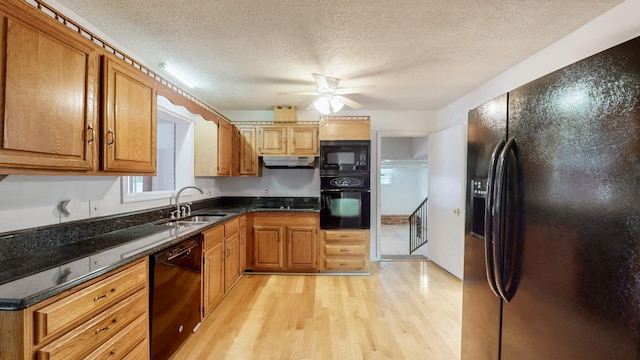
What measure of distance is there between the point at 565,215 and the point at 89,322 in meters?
2.06

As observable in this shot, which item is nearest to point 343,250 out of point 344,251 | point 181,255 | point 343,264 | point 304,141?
point 344,251

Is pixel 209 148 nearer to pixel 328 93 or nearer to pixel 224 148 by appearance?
pixel 224 148

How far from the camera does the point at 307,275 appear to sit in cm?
372

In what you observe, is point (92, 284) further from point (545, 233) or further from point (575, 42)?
point (575, 42)

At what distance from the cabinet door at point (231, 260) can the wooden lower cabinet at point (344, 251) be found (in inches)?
45.0

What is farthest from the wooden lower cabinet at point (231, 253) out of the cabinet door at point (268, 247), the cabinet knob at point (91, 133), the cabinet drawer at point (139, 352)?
the cabinet knob at point (91, 133)

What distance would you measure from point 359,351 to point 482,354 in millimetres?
940

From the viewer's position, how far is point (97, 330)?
1271 mm

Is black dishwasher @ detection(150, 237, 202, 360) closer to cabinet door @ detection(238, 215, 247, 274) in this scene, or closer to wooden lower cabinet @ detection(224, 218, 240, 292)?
wooden lower cabinet @ detection(224, 218, 240, 292)

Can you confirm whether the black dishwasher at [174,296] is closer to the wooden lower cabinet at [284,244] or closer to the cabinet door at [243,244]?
the cabinet door at [243,244]

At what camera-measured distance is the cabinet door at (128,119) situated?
1628 millimetres

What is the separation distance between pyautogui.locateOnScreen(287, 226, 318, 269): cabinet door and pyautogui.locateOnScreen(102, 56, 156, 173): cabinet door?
207 centimetres

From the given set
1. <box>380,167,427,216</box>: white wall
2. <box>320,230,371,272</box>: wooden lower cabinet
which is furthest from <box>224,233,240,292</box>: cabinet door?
<box>380,167,427,216</box>: white wall

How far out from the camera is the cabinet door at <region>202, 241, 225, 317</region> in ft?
8.16
